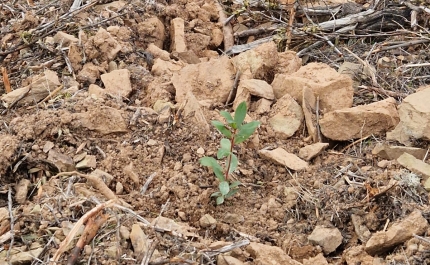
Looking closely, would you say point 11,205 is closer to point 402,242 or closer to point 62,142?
point 62,142

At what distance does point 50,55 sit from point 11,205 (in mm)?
1381

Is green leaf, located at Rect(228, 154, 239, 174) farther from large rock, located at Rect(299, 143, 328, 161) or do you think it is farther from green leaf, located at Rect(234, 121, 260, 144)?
large rock, located at Rect(299, 143, 328, 161)

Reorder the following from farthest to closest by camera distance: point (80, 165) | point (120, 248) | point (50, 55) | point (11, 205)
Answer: point (50, 55) → point (80, 165) → point (11, 205) → point (120, 248)

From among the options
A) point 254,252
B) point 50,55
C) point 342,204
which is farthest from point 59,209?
point 50,55

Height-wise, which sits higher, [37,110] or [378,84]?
[37,110]

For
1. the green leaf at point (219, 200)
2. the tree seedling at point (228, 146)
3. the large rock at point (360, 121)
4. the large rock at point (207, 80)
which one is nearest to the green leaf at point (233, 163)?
the tree seedling at point (228, 146)

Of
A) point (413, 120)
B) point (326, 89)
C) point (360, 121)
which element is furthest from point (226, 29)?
point (413, 120)

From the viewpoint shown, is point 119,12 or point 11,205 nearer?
point 11,205

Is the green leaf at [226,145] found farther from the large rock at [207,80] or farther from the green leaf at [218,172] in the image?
the large rock at [207,80]

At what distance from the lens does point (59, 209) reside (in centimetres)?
205

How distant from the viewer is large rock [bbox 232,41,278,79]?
9.96ft

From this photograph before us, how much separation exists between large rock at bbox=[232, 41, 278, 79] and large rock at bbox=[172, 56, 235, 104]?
0.20ft

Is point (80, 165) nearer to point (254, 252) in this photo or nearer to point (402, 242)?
point (254, 252)

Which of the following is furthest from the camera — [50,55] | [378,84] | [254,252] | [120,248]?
[50,55]
